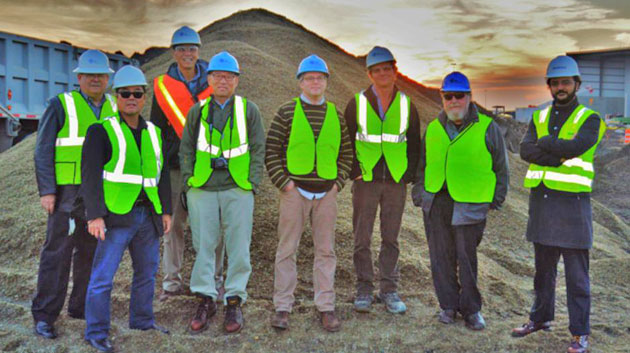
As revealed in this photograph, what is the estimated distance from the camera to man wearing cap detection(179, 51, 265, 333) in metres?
4.33

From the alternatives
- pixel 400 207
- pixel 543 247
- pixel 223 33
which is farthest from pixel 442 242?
pixel 223 33

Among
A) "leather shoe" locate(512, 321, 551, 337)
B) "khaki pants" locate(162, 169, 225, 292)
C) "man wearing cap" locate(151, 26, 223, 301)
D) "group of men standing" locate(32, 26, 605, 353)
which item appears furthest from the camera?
"khaki pants" locate(162, 169, 225, 292)

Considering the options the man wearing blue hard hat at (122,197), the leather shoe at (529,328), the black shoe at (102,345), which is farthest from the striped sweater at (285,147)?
the leather shoe at (529,328)

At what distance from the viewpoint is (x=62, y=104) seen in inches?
173

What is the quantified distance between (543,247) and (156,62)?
16.9m

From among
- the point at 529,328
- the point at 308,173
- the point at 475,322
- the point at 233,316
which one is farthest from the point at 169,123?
the point at 529,328

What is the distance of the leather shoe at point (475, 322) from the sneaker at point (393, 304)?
22.7 inches

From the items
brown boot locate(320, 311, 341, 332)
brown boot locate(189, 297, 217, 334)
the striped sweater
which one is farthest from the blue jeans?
brown boot locate(320, 311, 341, 332)

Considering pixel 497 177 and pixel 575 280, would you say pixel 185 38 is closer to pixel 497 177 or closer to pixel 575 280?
pixel 497 177

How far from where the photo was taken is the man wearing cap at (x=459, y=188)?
4.39 meters

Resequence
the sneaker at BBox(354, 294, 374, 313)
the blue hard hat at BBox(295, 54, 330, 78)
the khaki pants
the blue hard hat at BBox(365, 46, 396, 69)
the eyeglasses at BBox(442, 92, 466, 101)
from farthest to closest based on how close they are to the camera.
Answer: the khaki pants < the sneaker at BBox(354, 294, 374, 313) < the blue hard hat at BBox(365, 46, 396, 69) < the eyeglasses at BBox(442, 92, 466, 101) < the blue hard hat at BBox(295, 54, 330, 78)

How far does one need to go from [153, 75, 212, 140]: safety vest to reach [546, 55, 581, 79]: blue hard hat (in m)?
2.98

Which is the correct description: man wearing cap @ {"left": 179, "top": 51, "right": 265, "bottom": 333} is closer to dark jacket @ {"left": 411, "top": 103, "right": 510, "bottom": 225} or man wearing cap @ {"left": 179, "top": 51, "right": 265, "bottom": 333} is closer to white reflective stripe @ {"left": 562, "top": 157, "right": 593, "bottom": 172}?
dark jacket @ {"left": 411, "top": 103, "right": 510, "bottom": 225}

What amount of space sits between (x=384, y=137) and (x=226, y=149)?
1.37 meters
